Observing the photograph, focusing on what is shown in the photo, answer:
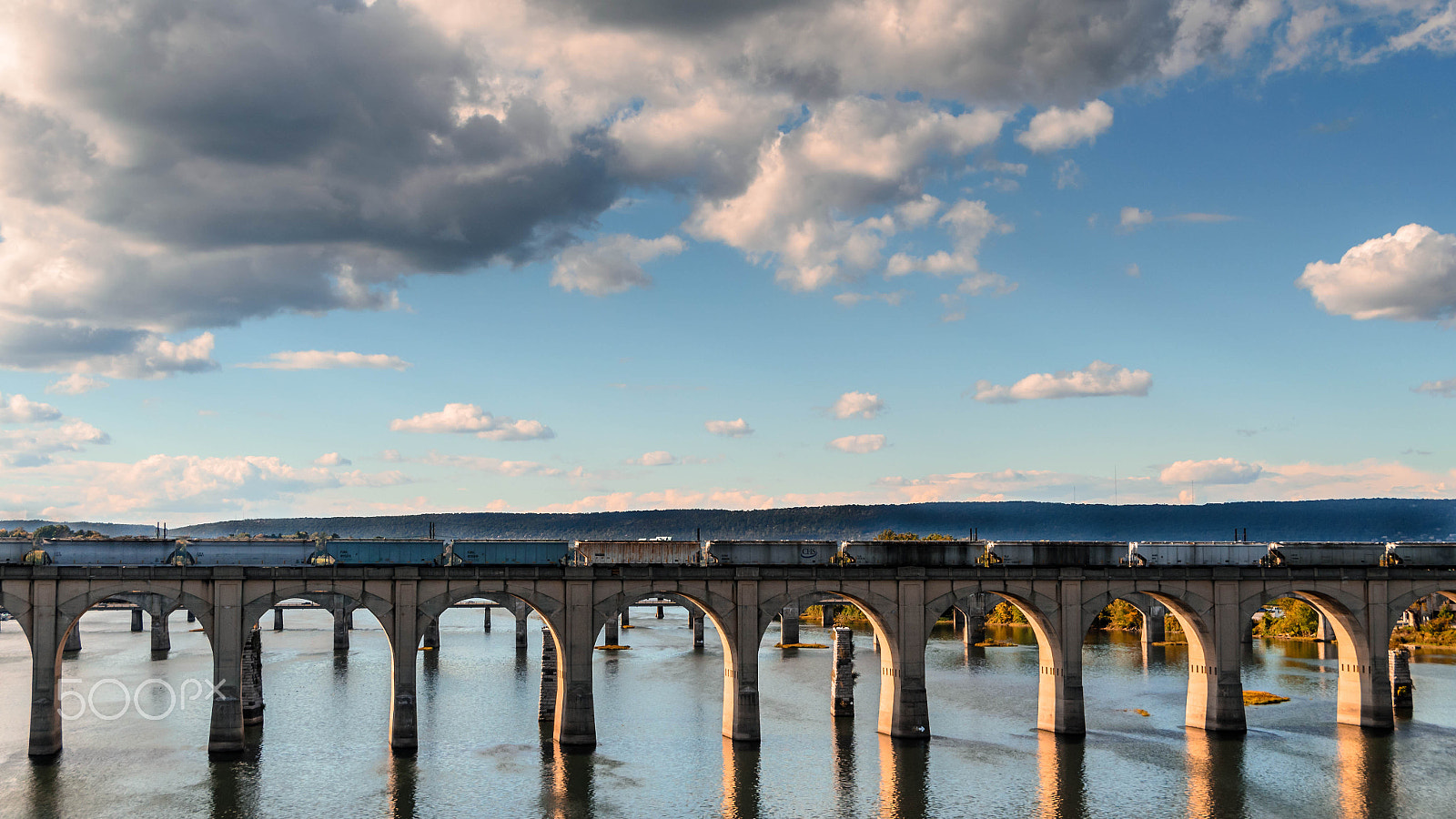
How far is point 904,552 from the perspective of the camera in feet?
271

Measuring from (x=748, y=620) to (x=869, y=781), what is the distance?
1401cm

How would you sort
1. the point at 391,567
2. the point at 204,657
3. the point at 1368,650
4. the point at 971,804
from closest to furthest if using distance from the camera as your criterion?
the point at 971,804
the point at 391,567
the point at 1368,650
the point at 204,657

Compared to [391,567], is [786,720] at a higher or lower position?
lower

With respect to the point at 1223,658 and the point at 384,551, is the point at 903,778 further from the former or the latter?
the point at 384,551

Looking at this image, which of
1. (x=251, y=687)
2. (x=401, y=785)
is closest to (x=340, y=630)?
(x=251, y=687)

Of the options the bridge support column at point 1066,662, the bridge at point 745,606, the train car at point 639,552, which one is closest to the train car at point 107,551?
the bridge at point 745,606

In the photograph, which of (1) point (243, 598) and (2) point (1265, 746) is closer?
(1) point (243, 598)

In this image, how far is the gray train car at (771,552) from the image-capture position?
83.1 metres

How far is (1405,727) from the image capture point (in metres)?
86.8

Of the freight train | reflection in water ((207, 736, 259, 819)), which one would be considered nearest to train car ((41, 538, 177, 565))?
the freight train

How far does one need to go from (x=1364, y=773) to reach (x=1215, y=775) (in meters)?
11.0

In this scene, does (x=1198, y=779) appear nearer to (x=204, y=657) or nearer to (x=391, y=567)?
(x=391, y=567)

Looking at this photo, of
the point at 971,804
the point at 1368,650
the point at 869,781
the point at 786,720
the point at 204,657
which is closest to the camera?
the point at 971,804

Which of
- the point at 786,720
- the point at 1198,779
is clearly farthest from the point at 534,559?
the point at 1198,779
